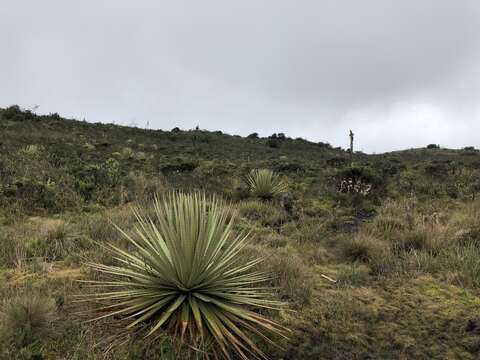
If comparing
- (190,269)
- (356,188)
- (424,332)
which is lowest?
(424,332)

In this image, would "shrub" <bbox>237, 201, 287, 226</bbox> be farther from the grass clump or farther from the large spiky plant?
the grass clump

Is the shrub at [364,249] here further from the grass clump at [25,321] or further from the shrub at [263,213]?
the grass clump at [25,321]

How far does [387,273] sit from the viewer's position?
5.02m

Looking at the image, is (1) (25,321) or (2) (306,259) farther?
(2) (306,259)

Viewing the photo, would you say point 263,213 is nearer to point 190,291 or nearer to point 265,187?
point 265,187

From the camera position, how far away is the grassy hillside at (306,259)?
326 centimetres

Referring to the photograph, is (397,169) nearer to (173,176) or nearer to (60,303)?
(173,176)

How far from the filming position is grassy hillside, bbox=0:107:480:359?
3264mm

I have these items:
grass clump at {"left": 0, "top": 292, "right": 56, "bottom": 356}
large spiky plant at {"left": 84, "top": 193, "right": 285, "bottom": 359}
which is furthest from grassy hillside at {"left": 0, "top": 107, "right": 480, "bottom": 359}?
large spiky plant at {"left": 84, "top": 193, "right": 285, "bottom": 359}

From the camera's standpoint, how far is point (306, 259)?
18.7 ft

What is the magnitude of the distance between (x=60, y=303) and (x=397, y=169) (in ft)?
54.8

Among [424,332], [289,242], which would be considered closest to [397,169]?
[289,242]

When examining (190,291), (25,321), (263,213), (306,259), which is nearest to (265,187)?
(263,213)

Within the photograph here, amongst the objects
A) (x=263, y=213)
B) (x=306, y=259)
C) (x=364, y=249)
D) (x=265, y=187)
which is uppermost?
(x=265, y=187)
